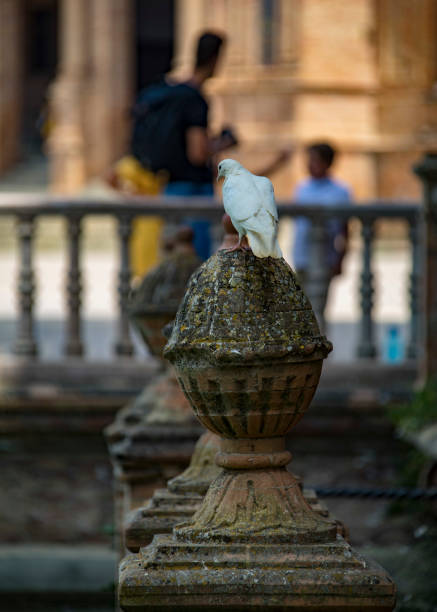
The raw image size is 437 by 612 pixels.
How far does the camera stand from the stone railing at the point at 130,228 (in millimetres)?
8031

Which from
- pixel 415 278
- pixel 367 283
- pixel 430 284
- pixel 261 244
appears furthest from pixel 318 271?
pixel 261 244

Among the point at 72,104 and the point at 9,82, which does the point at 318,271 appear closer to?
the point at 72,104

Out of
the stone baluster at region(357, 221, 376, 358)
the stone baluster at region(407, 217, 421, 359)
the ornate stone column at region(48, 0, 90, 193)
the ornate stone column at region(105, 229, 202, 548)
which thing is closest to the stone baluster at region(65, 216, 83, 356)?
the stone baluster at region(357, 221, 376, 358)

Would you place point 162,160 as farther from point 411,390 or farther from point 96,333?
point 96,333

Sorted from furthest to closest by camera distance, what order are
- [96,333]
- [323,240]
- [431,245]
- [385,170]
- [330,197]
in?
[385,170], [96,333], [330,197], [323,240], [431,245]

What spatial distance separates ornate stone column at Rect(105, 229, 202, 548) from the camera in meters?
4.86

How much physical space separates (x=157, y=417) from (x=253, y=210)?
1989 mm

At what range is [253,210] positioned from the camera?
10.1 ft

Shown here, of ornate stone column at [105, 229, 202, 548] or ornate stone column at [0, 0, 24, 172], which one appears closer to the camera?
ornate stone column at [105, 229, 202, 548]

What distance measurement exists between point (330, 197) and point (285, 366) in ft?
19.9

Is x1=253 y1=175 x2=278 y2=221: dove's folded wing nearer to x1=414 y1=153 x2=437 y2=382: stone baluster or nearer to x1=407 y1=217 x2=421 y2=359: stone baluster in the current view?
x1=414 y1=153 x2=437 y2=382: stone baluster

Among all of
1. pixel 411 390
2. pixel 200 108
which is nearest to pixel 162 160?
pixel 200 108

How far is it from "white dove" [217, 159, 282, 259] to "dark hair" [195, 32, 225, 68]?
4.88 meters

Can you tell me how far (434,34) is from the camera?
25062mm
